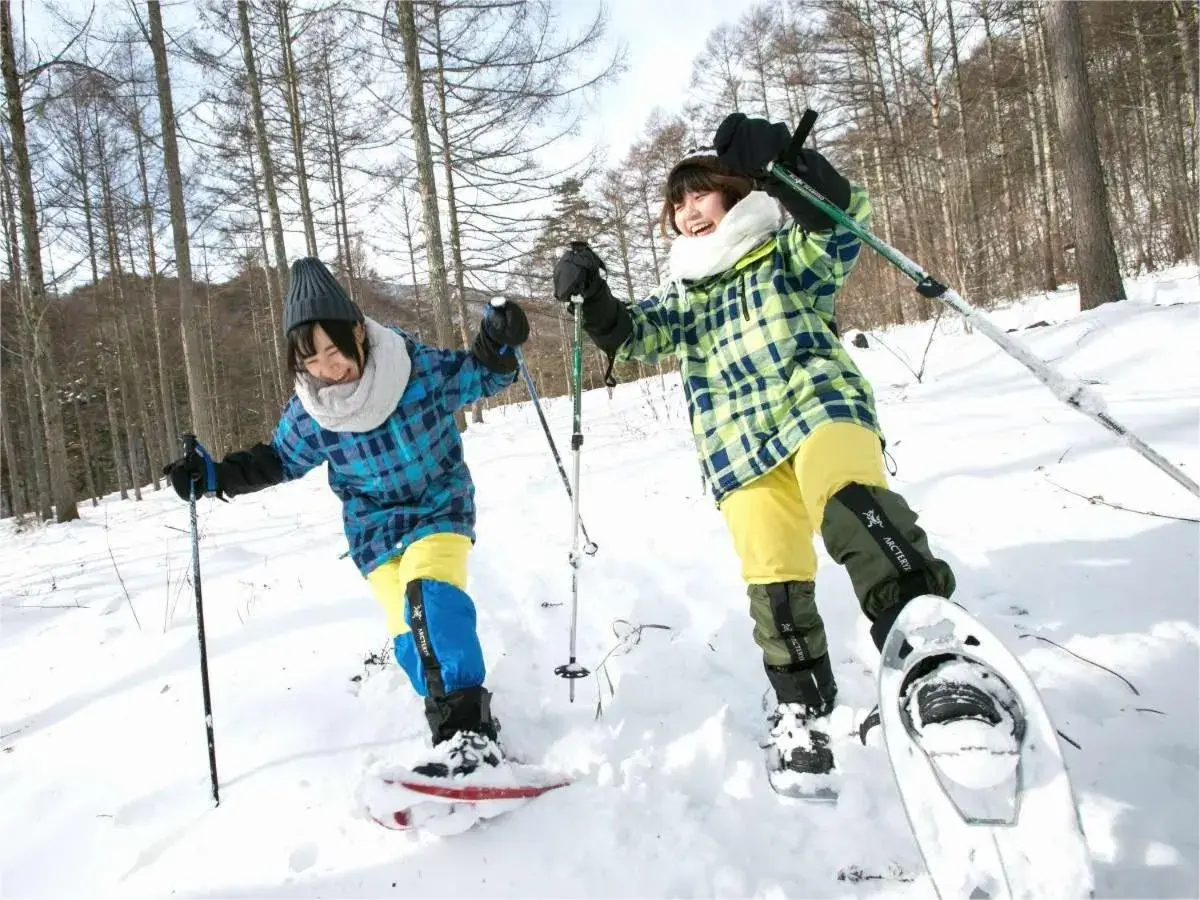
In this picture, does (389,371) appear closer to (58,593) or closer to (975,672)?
(975,672)

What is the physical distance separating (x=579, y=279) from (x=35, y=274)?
13130 millimetres

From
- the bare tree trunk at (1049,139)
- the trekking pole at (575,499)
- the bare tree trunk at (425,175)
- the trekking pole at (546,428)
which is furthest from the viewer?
the bare tree trunk at (1049,139)

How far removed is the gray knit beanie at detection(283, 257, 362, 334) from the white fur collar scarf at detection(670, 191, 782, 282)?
132cm

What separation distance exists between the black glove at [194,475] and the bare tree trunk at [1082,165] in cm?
910

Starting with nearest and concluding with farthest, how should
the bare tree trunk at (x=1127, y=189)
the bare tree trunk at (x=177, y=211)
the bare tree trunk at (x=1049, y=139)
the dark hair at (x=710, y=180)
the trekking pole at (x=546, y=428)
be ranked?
the dark hair at (x=710, y=180) → the trekking pole at (x=546, y=428) → the bare tree trunk at (x=177, y=211) → the bare tree trunk at (x=1127, y=189) → the bare tree trunk at (x=1049, y=139)

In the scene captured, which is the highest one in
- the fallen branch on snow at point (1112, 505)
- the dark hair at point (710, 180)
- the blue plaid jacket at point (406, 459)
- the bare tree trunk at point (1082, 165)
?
the bare tree trunk at point (1082, 165)

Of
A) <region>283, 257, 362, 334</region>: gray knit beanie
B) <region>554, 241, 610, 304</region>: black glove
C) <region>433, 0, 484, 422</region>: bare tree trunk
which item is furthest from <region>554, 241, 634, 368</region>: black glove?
<region>433, 0, 484, 422</region>: bare tree trunk

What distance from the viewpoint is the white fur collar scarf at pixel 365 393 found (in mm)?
2279

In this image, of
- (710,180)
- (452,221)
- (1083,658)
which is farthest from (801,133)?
(452,221)

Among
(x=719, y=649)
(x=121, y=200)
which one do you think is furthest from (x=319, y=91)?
(x=719, y=649)

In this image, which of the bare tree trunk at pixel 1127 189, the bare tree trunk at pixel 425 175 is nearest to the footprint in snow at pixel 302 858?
the bare tree trunk at pixel 425 175

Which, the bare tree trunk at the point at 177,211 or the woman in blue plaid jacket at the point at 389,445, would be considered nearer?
the woman in blue plaid jacket at the point at 389,445

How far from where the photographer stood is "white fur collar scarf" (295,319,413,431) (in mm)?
2279

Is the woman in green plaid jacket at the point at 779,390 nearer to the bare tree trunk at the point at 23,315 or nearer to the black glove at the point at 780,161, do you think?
the black glove at the point at 780,161
